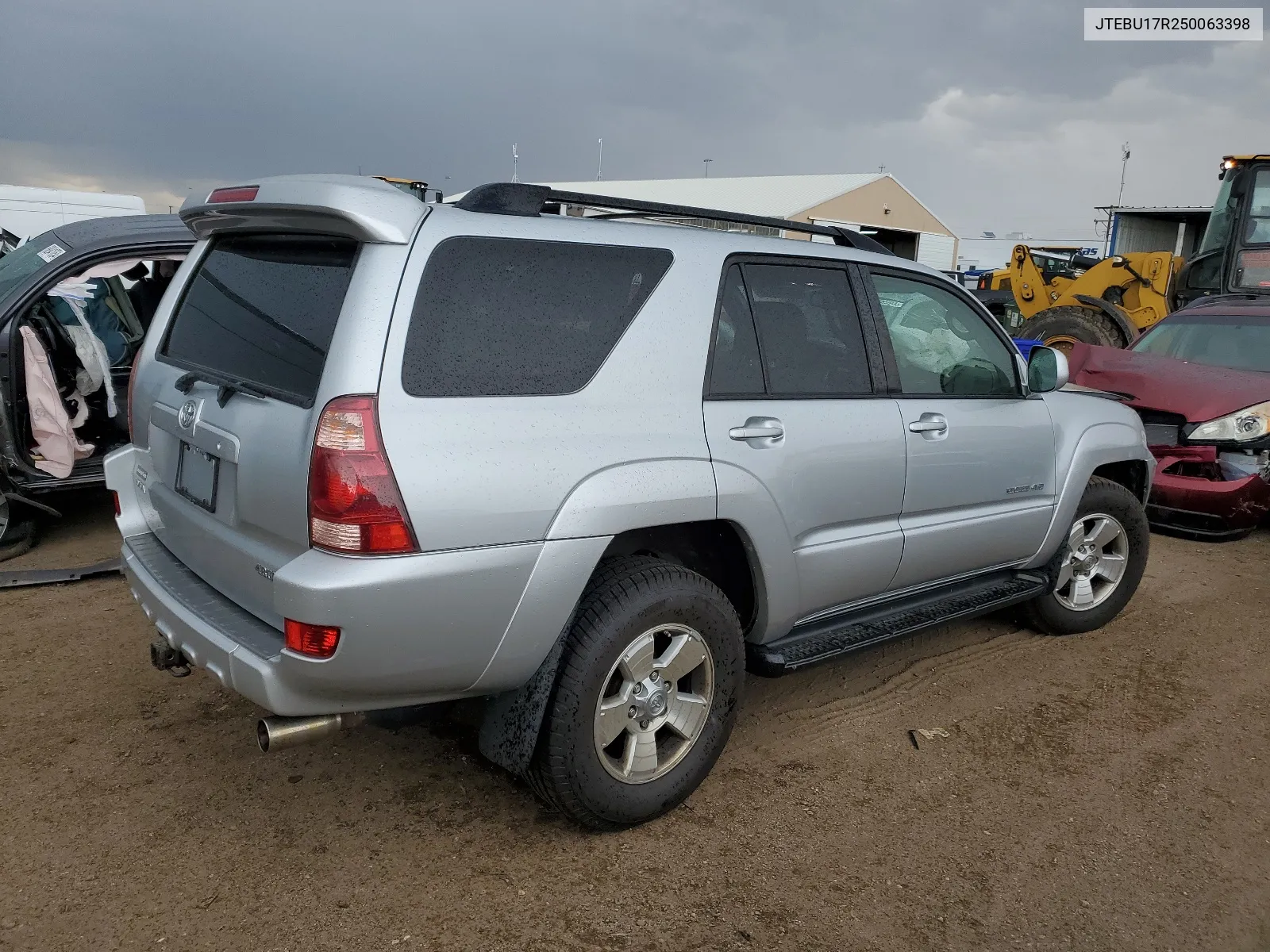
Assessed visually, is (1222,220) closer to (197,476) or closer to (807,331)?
(807,331)

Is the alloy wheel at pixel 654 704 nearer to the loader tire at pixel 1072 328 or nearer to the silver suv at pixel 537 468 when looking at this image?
the silver suv at pixel 537 468

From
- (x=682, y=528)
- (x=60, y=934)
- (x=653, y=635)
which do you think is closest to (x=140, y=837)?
(x=60, y=934)

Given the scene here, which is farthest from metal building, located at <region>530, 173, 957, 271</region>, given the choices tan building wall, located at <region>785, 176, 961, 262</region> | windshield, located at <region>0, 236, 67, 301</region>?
windshield, located at <region>0, 236, 67, 301</region>

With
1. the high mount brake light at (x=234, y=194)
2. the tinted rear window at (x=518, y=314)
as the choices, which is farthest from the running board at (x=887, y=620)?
the high mount brake light at (x=234, y=194)

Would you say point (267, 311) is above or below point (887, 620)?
above

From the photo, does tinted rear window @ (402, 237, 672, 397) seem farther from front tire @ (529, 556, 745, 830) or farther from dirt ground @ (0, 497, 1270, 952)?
dirt ground @ (0, 497, 1270, 952)

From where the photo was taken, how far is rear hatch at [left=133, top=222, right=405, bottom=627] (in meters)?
2.42

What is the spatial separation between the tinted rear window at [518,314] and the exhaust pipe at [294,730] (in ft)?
3.07

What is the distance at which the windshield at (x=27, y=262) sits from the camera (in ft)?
18.8

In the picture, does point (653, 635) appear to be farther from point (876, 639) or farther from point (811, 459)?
point (876, 639)

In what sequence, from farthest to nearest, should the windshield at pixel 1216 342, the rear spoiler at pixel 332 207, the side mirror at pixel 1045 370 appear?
the windshield at pixel 1216 342
the side mirror at pixel 1045 370
the rear spoiler at pixel 332 207

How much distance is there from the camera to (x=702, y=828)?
10.1 ft

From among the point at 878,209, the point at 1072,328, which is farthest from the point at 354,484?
the point at 878,209

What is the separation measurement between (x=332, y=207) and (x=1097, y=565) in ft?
13.6
